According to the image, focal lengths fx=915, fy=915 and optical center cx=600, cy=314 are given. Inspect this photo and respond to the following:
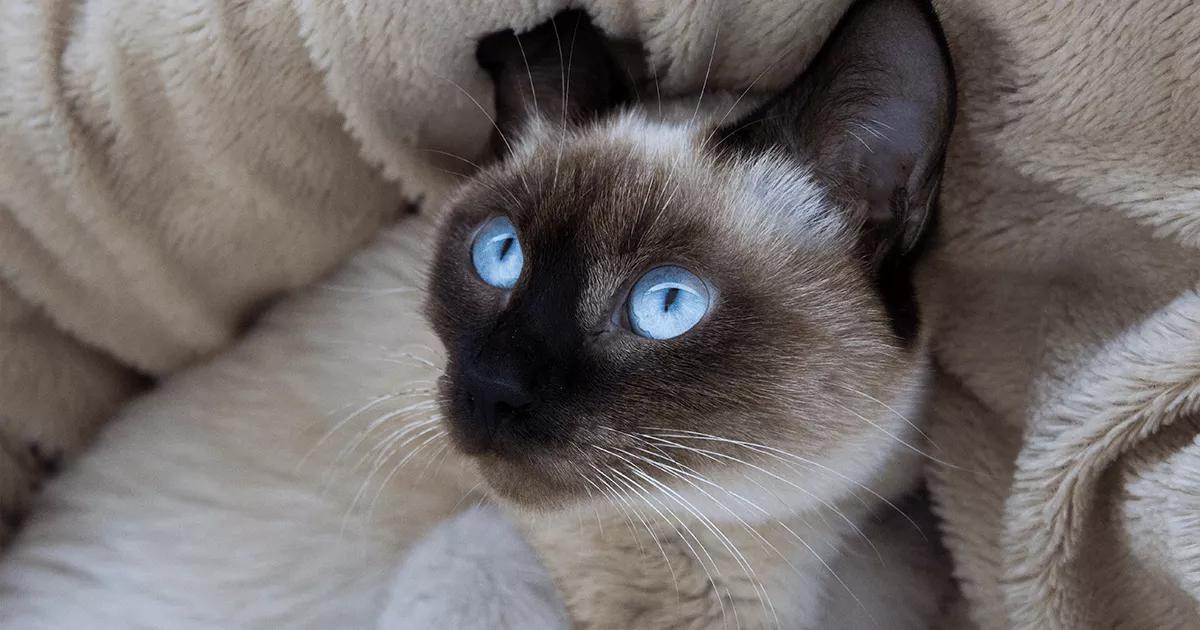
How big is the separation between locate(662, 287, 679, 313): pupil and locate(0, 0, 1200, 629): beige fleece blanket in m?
0.32

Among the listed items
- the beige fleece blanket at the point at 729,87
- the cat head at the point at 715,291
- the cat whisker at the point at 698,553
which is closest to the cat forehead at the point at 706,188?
the cat head at the point at 715,291

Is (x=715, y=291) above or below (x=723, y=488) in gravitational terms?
above

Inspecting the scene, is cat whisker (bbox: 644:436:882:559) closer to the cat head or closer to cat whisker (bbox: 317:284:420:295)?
the cat head

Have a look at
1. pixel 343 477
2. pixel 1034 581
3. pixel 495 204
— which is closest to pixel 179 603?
pixel 343 477

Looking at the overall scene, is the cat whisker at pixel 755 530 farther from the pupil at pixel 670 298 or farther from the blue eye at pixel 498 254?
the blue eye at pixel 498 254

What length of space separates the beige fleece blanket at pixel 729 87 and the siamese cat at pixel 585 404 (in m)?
0.08

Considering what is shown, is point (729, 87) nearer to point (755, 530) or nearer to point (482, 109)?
point (482, 109)

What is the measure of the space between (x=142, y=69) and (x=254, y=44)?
0.16 m

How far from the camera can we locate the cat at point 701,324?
90 cm

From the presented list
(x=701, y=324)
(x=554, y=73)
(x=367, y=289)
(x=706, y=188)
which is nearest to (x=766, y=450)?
(x=701, y=324)

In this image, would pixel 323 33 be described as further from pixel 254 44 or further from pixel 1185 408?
pixel 1185 408

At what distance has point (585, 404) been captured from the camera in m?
0.89

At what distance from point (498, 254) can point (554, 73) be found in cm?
29

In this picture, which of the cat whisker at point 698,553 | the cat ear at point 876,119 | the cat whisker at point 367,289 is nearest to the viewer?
the cat ear at point 876,119
